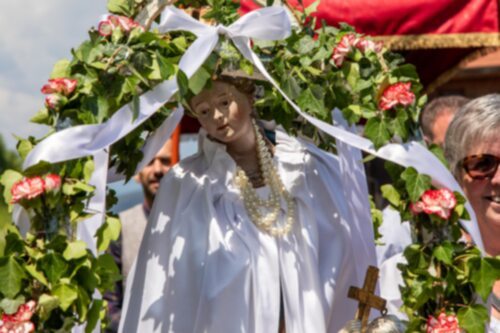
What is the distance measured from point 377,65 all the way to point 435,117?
206 cm

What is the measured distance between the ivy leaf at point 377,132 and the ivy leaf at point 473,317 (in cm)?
58

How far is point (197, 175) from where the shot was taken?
14.9 ft

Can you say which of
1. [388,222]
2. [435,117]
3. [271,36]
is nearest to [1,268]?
[271,36]

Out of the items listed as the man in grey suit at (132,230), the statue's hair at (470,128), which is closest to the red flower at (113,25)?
the statue's hair at (470,128)

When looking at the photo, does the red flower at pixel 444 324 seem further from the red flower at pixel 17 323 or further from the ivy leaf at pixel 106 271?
the red flower at pixel 17 323

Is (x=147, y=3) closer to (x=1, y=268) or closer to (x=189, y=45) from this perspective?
(x=189, y=45)

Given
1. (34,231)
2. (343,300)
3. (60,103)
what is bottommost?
(343,300)

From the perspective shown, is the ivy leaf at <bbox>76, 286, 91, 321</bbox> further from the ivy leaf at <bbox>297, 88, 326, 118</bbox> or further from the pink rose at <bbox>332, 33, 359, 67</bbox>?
the pink rose at <bbox>332, 33, 359, 67</bbox>

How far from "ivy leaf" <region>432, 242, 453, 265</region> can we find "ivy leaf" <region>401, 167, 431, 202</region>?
0.16 meters

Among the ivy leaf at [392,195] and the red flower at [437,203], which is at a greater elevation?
the ivy leaf at [392,195]

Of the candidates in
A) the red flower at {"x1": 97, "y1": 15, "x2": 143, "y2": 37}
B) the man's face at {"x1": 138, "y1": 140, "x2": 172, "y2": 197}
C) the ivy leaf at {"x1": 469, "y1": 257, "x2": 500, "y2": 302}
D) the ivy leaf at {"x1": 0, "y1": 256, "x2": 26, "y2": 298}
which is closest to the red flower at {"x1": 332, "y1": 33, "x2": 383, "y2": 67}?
the red flower at {"x1": 97, "y1": 15, "x2": 143, "y2": 37}

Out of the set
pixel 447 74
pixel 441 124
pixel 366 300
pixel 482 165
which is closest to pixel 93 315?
pixel 366 300

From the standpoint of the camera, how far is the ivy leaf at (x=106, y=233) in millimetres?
3740

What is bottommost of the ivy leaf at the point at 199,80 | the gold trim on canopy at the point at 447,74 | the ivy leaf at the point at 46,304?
the ivy leaf at the point at 46,304
